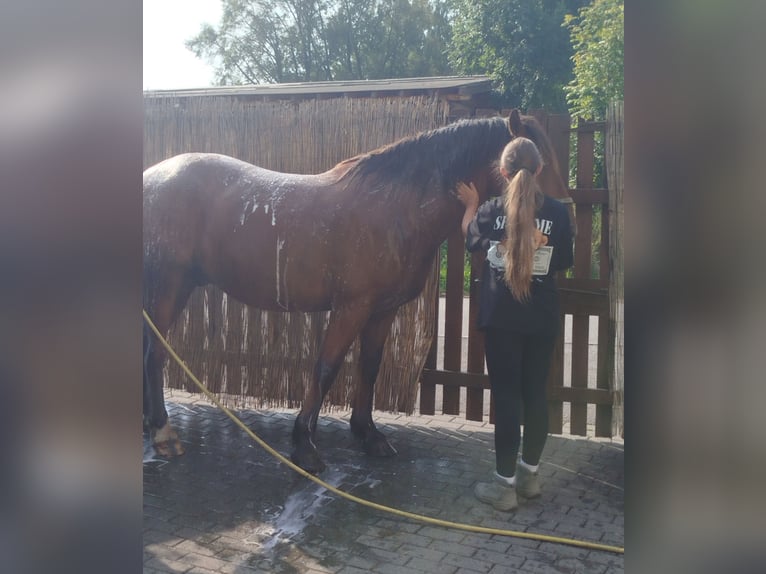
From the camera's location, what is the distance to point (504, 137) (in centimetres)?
377

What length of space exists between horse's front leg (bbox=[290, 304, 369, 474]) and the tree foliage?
26.8 feet

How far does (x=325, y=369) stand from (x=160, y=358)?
3.99 feet

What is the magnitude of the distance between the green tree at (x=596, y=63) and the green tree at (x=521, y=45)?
0.61 m

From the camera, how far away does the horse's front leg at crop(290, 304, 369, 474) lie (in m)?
4.10

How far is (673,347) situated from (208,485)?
3094mm

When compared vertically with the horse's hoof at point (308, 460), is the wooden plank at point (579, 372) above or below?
above

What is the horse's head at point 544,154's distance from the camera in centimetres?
365

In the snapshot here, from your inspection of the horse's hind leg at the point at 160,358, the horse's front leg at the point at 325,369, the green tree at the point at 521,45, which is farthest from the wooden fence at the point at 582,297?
the horse's hind leg at the point at 160,358

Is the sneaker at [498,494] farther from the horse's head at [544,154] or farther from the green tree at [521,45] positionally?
the green tree at [521,45]

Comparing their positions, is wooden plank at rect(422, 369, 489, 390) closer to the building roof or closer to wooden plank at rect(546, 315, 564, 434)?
wooden plank at rect(546, 315, 564, 434)

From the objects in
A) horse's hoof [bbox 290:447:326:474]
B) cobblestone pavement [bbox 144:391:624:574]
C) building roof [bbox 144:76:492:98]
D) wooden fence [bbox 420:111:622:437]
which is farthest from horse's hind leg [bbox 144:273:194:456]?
wooden fence [bbox 420:111:622:437]

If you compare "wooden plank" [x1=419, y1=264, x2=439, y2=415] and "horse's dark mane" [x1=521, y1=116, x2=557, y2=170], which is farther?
"wooden plank" [x1=419, y1=264, x2=439, y2=415]

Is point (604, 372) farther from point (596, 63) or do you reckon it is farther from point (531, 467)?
point (596, 63)

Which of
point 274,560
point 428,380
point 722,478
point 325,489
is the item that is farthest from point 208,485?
point 722,478
